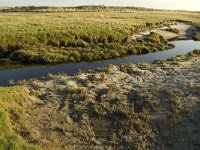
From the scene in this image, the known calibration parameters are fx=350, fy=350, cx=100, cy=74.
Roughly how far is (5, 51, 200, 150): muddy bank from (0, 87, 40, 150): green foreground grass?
0.58m

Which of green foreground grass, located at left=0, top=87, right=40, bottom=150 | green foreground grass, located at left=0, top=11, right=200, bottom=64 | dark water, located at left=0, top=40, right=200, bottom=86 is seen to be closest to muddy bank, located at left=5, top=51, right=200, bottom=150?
green foreground grass, located at left=0, top=87, right=40, bottom=150

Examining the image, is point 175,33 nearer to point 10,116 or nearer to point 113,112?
point 113,112

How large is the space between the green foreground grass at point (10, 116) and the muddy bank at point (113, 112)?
583 mm

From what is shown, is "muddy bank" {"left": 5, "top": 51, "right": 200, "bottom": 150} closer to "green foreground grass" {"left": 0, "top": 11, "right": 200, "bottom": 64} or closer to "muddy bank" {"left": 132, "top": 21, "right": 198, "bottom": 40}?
"green foreground grass" {"left": 0, "top": 11, "right": 200, "bottom": 64}

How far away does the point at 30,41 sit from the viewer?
43656 mm

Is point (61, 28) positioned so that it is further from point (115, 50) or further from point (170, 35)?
point (170, 35)

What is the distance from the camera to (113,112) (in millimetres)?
22734

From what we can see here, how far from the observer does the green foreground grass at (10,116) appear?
16984 millimetres

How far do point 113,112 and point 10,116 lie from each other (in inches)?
258

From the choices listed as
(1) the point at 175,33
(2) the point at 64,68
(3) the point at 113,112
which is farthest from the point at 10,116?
(1) the point at 175,33

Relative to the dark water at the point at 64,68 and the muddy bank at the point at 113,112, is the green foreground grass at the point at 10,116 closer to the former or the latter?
the muddy bank at the point at 113,112

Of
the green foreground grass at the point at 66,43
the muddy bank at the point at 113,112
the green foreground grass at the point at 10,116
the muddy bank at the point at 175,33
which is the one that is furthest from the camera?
the muddy bank at the point at 175,33

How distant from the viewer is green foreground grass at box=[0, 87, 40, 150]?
17.0 m

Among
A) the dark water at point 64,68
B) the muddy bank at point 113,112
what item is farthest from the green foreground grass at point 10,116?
the dark water at point 64,68
